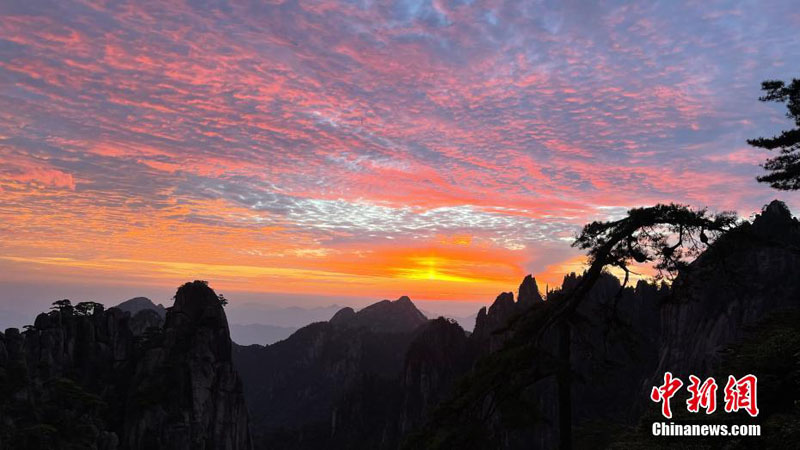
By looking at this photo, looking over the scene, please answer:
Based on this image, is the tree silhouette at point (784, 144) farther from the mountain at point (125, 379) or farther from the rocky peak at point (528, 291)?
the rocky peak at point (528, 291)

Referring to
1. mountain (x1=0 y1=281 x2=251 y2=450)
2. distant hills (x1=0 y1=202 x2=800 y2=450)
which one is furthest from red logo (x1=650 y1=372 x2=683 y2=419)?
mountain (x1=0 y1=281 x2=251 y2=450)

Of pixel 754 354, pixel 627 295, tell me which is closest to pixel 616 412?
pixel 627 295

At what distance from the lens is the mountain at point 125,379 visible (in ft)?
212

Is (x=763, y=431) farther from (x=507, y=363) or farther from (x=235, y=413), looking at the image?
(x=235, y=413)

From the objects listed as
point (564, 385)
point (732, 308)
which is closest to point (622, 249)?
point (564, 385)

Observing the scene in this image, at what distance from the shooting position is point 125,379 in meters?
87.7

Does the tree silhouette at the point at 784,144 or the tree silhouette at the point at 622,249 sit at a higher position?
the tree silhouette at the point at 784,144

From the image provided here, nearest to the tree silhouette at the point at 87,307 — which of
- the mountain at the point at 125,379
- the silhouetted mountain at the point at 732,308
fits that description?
the mountain at the point at 125,379

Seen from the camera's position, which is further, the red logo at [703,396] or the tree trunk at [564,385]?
the red logo at [703,396]

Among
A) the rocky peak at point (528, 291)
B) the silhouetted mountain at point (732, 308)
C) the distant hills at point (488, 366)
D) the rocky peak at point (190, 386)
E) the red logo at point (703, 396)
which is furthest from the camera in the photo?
the rocky peak at point (528, 291)

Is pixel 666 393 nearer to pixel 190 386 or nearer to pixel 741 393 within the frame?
pixel 741 393

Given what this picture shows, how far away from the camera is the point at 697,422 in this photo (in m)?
14.1

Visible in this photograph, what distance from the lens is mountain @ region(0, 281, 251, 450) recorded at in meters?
64.6

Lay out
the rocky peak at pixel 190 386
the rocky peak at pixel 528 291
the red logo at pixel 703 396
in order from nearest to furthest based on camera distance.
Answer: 1. the red logo at pixel 703 396
2. the rocky peak at pixel 190 386
3. the rocky peak at pixel 528 291
